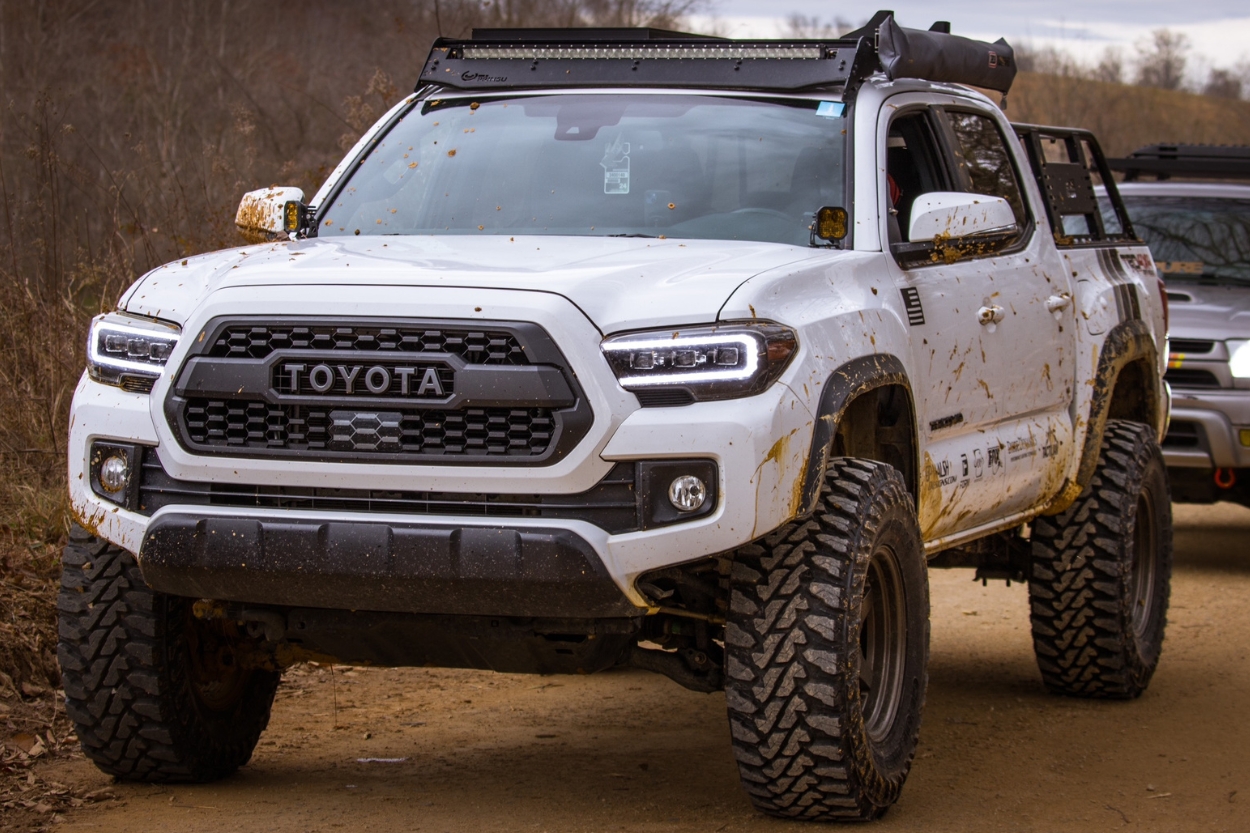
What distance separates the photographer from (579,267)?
4.32 meters

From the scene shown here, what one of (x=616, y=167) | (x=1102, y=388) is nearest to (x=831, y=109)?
(x=616, y=167)

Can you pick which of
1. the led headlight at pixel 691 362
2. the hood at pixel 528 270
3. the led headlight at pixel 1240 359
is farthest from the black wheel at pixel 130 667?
the led headlight at pixel 1240 359

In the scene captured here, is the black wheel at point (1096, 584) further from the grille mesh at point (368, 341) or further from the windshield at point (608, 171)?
the grille mesh at point (368, 341)

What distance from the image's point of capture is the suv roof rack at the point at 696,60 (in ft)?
17.8

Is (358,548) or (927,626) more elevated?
(358,548)

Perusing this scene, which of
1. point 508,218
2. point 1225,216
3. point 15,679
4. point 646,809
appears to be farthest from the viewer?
point 1225,216

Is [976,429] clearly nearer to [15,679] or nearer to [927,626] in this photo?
[927,626]

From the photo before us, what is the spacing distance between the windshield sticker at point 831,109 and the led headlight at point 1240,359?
16.3 feet

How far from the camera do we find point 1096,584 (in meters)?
6.54

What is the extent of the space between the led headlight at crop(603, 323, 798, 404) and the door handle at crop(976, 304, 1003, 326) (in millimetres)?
1768

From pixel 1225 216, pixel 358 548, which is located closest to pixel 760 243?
pixel 358 548

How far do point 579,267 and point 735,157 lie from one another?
120 centimetres

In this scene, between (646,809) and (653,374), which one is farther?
(646,809)

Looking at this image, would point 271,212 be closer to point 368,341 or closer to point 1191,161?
point 368,341
